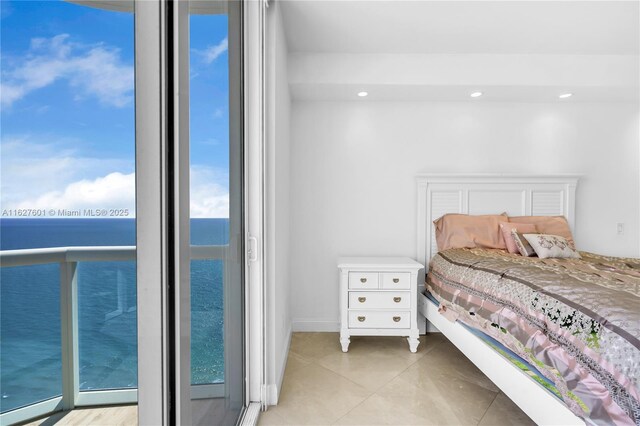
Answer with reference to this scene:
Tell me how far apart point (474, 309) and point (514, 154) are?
6.01 ft

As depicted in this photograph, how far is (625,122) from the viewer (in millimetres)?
3037

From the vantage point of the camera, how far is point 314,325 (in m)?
2.99

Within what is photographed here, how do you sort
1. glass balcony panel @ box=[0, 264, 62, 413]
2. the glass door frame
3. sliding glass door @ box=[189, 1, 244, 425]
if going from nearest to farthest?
glass balcony panel @ box=[0, 264, 62, 413], the glass door frame, sliding glass door @ box=[189, 1, 244, 425]

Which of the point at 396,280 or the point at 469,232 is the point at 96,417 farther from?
the point at 469,232

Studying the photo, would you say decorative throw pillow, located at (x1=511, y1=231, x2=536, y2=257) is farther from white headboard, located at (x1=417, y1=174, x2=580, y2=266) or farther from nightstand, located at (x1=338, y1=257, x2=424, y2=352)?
nightstand, located at (x1=338, y1=257, x2=424, y2=352)

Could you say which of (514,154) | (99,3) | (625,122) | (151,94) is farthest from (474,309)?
(625,122)

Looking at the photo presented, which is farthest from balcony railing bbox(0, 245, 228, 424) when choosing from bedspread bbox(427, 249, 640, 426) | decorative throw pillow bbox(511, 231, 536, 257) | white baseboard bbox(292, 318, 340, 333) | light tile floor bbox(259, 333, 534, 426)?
decorative throw pillow bbox(511, 231, 536, 257)

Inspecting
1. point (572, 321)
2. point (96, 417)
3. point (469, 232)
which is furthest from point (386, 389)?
point (96, 417)

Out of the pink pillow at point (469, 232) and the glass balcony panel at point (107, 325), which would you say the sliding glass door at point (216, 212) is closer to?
the glass balcony panel at point (107, 325)

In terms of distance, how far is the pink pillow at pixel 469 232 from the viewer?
272cm

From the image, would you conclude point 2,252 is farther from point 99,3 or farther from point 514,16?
point 514,16

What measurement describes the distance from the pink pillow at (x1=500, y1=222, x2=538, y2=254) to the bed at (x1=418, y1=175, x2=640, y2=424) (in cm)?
20

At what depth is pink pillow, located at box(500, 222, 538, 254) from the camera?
8.58 ft

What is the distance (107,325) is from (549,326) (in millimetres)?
1658
